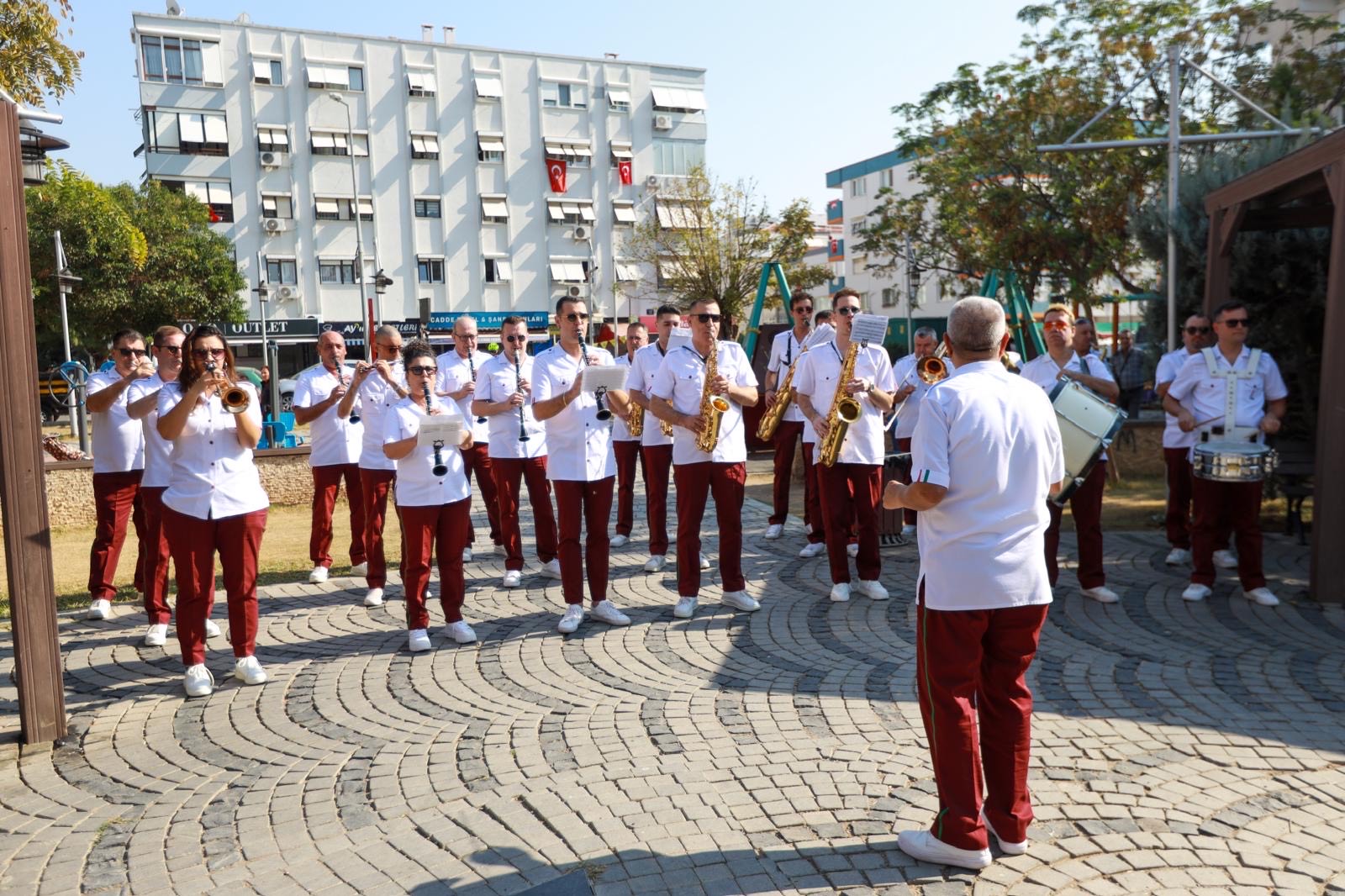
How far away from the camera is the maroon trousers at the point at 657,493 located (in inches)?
358

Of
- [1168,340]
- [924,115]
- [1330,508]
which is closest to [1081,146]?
[1168,340]

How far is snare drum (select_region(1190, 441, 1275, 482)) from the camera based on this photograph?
7.03 meters

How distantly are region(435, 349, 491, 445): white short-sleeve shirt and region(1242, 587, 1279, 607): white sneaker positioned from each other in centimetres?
606

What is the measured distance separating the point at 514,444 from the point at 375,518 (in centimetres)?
124

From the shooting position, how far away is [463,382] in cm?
965

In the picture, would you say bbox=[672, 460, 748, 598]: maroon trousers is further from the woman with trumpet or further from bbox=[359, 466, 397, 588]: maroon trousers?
bbox=[359, 466, 397, 588]: maroon trousers

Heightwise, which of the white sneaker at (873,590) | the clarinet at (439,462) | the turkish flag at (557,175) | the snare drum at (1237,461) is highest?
the turkish flag at (557,175)

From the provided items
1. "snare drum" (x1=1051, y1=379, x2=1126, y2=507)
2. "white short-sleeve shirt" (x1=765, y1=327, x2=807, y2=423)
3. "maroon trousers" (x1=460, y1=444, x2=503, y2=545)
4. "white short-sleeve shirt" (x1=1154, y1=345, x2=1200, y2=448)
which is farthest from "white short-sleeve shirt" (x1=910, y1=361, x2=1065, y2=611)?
"white short-sleeve shirt" (x1=765, y1=327, x2=807, y2=423)

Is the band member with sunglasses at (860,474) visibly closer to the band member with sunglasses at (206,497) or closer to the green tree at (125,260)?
the band member with sunglasses at (206,497)

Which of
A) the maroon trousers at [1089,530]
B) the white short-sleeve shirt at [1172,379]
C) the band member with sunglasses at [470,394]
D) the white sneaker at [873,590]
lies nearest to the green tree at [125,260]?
the band member with sunglasses at [470,394]

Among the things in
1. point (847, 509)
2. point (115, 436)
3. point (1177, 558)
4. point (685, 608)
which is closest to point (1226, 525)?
point (1177, 558)

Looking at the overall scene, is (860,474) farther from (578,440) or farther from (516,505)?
(516,505)

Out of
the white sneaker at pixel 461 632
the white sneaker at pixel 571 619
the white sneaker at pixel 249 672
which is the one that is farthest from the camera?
the white sneaker at pixel 571 619

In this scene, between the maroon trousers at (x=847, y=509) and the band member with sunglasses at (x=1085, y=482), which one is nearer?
the band member with sunglasses at (x=1085, y=482)
